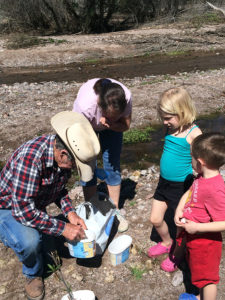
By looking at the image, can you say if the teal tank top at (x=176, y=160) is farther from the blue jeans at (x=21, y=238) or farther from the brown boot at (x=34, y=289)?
the brown boot at (x=34, y=289)

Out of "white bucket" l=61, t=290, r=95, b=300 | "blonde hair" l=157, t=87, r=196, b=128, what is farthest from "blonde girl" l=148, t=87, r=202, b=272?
"white bucket" l=61, t=290, r=95, b=300

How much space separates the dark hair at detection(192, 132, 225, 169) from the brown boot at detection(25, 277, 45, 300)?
6.35 ft

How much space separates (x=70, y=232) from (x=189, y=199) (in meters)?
1.09

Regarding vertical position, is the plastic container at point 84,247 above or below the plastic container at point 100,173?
below

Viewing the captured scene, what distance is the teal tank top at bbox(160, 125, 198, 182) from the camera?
286cm

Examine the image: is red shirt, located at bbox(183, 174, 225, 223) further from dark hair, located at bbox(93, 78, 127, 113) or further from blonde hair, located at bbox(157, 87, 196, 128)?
dark hair, located at bbox(93, 78, 127, 113)

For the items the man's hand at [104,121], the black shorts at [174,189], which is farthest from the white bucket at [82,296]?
the man's hand at [104,121]

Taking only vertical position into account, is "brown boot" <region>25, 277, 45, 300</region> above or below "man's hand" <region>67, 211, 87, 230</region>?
below

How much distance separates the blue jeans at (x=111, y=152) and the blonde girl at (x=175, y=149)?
758 mm

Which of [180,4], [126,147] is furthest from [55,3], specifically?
[126,147]

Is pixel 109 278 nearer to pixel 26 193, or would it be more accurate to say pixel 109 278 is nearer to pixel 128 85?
pixel 26 193

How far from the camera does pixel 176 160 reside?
2.90m

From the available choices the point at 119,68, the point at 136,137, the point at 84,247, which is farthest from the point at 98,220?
the point at 119,68

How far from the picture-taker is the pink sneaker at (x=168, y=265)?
3146mm
